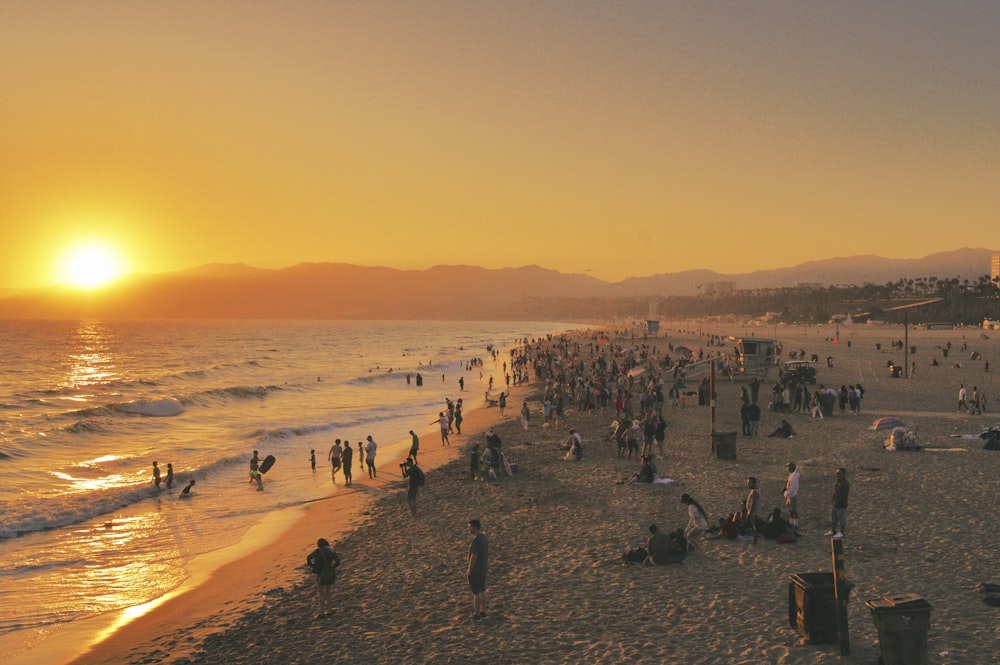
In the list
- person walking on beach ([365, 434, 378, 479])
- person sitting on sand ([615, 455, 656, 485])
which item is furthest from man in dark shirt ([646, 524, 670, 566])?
person walking on beach ([365, 434, 378, 479])

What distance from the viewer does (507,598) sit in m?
9.65

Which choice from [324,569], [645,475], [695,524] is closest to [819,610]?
[695,524]

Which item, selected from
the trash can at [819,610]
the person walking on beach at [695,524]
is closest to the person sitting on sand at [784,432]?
the person walking on beach at [695,524]

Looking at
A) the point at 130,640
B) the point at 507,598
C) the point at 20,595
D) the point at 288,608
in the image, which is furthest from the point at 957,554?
the point at 20,595

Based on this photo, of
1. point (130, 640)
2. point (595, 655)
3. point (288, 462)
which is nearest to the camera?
point (595, 655)

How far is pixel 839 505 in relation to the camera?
11.1 metres

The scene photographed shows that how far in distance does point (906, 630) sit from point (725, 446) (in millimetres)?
12135

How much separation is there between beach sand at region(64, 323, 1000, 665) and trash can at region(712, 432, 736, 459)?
42 cm

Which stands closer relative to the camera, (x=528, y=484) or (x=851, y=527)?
(x=851, y=527)

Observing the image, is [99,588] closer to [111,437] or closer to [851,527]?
[851,527]

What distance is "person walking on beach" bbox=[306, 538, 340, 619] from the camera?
9.46 meters

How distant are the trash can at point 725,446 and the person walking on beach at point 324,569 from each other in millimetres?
12533

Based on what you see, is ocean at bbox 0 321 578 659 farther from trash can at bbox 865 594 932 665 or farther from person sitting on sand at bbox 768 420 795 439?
person sitting on sand at bbox 768 420 795 439

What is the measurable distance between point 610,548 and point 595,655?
13.1 feet
